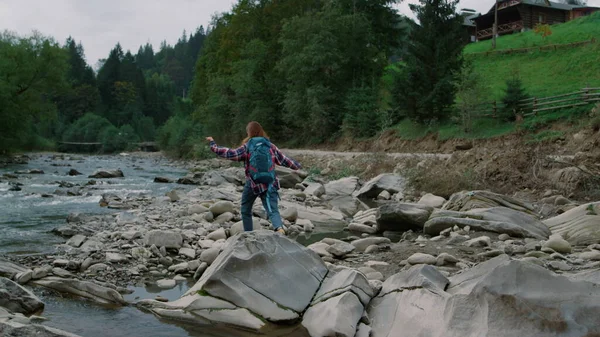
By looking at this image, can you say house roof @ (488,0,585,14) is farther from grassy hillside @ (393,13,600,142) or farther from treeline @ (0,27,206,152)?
treeline @ (0,27,206,152)

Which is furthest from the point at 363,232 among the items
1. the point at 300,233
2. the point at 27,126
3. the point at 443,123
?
the point at 27,126

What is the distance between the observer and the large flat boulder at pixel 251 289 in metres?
4.86

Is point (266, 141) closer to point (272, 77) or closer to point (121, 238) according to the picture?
point (121, 238)

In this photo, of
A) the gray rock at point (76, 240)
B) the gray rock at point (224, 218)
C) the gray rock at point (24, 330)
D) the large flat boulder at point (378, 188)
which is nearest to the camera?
the gray rock at point (24, 330)

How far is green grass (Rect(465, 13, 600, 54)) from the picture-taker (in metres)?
38.7

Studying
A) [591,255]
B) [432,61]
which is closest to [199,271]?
[591,255]

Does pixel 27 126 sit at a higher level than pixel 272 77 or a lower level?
lower

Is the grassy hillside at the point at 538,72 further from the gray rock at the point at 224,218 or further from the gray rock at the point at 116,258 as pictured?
the gray rock at the point at 116,258

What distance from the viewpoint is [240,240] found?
5.48 m

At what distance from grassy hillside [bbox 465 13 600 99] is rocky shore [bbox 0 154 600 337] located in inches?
796

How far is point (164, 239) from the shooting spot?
315 inches

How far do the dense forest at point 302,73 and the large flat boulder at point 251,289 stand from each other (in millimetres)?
23690

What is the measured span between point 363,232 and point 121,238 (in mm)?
4286

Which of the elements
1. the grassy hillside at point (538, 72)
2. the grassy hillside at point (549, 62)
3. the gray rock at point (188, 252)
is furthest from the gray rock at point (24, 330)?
the grassy hillside at point (549, 62)
